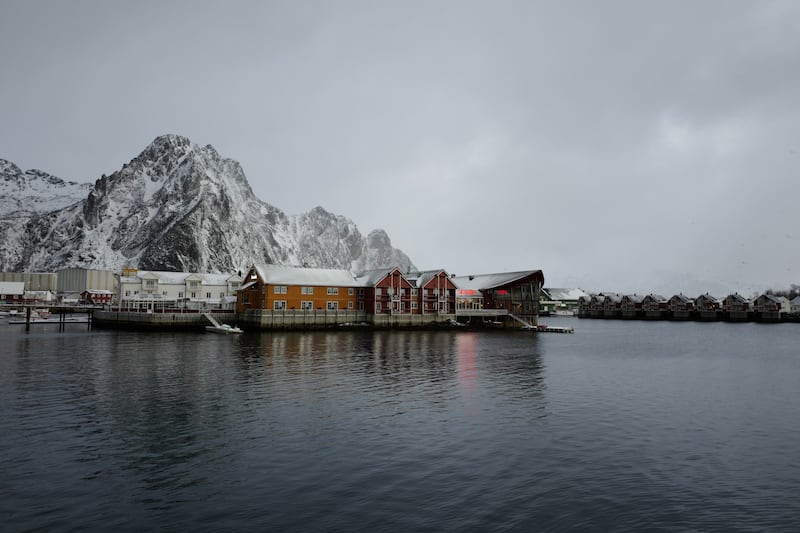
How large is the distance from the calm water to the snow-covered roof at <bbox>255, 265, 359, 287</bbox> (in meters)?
53.3

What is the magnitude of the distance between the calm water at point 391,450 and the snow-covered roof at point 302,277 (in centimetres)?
5328

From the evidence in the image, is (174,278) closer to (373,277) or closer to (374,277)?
(373,277)

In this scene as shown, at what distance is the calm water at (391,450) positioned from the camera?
15.9m

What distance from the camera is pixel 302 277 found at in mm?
103188

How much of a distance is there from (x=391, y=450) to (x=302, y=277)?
83.5m

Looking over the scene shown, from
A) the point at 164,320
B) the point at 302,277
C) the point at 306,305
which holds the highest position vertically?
the point at 302,277

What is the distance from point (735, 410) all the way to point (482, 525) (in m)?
25.3

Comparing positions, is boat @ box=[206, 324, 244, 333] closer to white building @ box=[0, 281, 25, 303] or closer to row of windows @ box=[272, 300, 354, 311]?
row of windows @ box=[272, 300, 354, 311]

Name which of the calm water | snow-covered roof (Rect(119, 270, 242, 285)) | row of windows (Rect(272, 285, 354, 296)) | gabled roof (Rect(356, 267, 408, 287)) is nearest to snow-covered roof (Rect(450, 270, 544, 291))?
gabled roof (Rect(356, 267, 408, 287))

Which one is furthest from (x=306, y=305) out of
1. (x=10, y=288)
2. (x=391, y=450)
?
(x=10, y=288)

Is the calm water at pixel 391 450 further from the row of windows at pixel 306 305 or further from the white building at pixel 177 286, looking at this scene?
the white building at pixel 177 286

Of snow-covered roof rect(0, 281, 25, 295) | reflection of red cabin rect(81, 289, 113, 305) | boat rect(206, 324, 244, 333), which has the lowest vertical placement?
boat rect(206, 324, 244, 333)

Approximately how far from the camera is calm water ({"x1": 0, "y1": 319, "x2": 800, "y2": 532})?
15906mm

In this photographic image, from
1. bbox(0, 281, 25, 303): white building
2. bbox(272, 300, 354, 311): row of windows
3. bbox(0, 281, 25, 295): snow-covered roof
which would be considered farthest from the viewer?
bbox(0, 281, 25, 295): snow-covered roof
